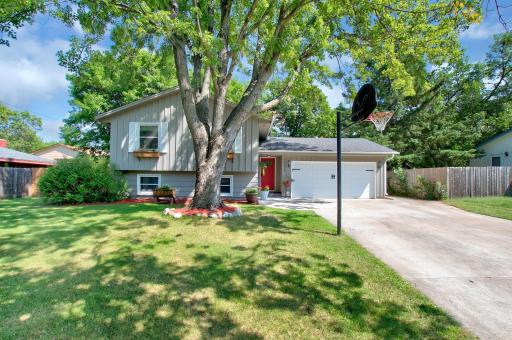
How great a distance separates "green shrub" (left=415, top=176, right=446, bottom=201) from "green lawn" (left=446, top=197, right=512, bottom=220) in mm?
693

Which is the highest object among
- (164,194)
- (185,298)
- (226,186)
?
(226,186)

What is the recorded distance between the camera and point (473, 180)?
12961 mm

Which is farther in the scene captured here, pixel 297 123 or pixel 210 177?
pixel 297 123

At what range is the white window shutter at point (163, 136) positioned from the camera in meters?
11.7

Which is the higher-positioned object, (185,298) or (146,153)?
(146,153)

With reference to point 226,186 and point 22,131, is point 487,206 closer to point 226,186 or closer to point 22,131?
point 226,186

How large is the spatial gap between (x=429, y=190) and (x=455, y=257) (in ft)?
33.1

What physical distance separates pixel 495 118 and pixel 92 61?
26.3 m

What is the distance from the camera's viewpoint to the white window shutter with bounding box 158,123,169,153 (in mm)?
11680

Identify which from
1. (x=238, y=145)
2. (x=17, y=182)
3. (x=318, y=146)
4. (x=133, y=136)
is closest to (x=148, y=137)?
(x=133, y=136)

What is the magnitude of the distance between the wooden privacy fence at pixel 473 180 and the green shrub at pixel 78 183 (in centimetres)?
1453

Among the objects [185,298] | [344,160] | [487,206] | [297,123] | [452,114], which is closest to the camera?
[185,298]

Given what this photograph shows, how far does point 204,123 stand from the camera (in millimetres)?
8078

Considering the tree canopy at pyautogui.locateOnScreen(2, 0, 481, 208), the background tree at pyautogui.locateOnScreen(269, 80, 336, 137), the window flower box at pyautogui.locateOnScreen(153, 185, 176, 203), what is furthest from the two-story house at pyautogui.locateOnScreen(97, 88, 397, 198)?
the background tree at pyautogui.locateOnScreen(269, 80, 336, 137)
